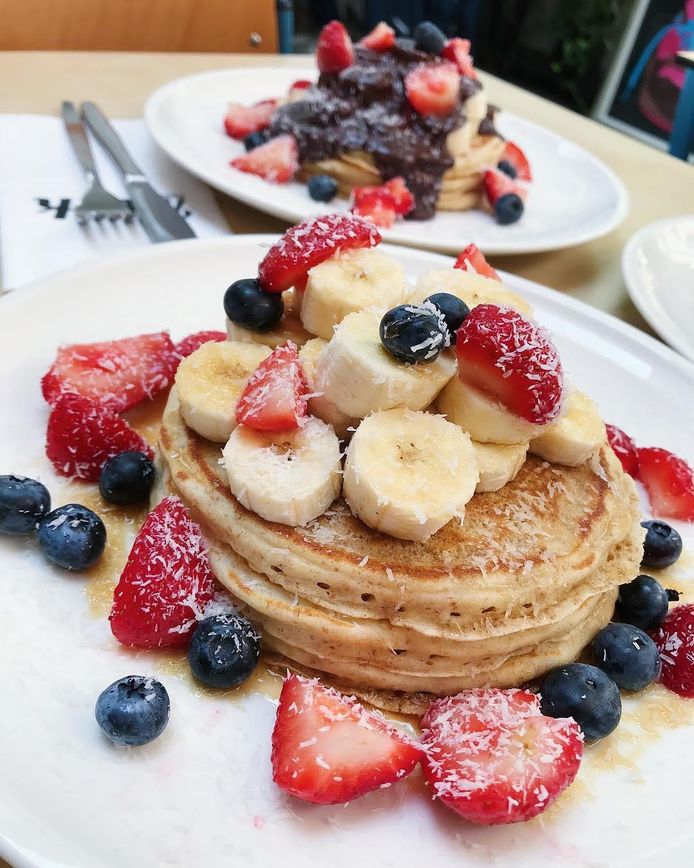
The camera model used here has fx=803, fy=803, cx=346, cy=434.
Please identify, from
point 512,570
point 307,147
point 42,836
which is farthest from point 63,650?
point 307,147

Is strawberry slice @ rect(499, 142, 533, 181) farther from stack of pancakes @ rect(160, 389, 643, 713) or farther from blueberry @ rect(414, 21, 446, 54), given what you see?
stack of pancakes @ rect(160, 389, 643, 713)

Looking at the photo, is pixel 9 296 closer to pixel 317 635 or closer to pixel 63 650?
pixel 63 650

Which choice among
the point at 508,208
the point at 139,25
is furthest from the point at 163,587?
the point at 139,25

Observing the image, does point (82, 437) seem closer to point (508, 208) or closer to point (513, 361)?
point (513, 361)

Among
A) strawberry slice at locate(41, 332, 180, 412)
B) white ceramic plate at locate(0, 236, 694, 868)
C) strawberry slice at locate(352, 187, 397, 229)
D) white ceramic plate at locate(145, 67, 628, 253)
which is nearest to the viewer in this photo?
white ceramic plate at locate(0, 236, 694, 868)

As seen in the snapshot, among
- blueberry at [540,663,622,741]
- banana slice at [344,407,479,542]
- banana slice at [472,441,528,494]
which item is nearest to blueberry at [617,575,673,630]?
blueberry at [540,663,622,741]

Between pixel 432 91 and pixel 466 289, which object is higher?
pixel 466 289
